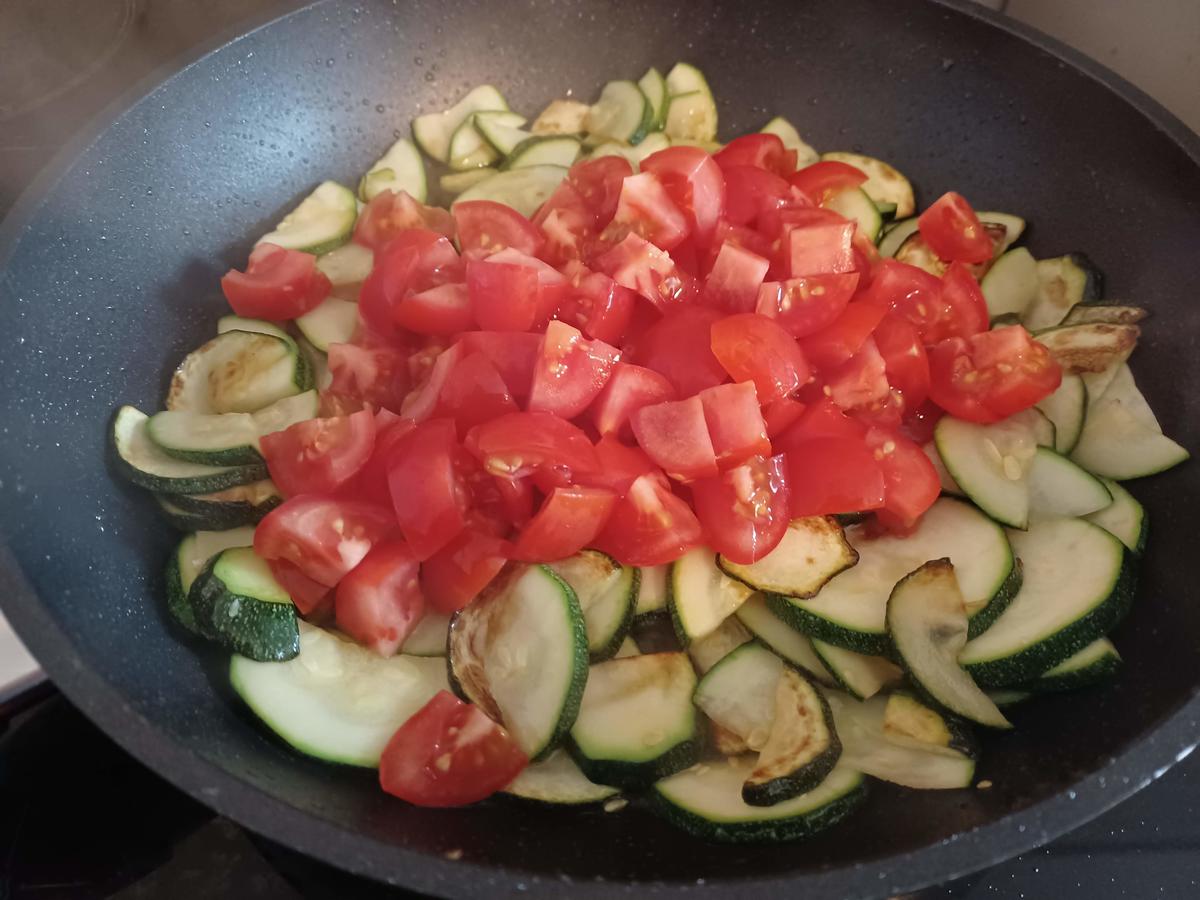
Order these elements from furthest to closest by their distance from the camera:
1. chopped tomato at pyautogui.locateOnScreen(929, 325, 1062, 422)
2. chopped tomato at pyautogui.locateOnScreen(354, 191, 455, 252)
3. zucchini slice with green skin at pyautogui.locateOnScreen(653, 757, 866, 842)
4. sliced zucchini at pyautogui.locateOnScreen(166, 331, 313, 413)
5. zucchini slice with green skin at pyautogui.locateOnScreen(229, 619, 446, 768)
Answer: chopped tomato at pyautogui.locateOnScreen(354, 191, 455, 252) < sliced zucchini at pyautogui.locateOnScreen(166, 331, 313, 413) < chopped tomato at pyautogui.locateOnScreen(929, 325, 1062, 422) < zucchini slice with green skin at pyautogui.locateOnScreen(229, 619, 446, 768) < zucchini slice with green skin at pyautogui.locateOnScreen(653, 757, 866, 842)

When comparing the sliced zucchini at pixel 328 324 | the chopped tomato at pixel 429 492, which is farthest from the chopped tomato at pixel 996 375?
the sliced zucchini at pixel 328 324

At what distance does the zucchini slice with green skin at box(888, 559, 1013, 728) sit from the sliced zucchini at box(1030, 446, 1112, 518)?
1.21ft

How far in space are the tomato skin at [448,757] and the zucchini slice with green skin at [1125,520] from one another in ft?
3.94

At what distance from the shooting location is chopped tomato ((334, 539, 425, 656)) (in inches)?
63.8

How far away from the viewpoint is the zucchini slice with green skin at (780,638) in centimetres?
163

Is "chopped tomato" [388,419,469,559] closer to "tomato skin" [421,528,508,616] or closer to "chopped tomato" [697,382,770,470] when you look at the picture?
"tomato skin" [421,528,508,616]

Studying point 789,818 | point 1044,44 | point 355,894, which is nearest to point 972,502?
point 789,818

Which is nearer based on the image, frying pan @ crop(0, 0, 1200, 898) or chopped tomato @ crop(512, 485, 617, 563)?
frying pan @ crop(0, 0, 1200, 898)

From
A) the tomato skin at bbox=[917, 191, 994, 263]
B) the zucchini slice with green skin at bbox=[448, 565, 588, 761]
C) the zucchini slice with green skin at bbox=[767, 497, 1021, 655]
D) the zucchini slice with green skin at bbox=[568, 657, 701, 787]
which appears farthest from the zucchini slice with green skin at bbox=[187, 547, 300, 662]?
the tomato skin at bbox=[917, 191, 994, 263]

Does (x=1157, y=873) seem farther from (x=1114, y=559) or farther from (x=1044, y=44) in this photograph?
(x=1044, y=44)

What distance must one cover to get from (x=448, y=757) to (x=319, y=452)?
0.63 meters

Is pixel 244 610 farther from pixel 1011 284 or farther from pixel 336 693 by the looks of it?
pixel 1011 284

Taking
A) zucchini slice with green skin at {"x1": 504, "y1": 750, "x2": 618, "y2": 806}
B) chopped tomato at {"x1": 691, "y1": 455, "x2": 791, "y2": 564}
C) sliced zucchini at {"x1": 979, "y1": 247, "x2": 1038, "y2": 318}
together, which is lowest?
zucchini slice with green skin at {"x1": 504, "y1": 750, "x2": 618, "y2": 806}

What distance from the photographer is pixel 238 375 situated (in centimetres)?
197
